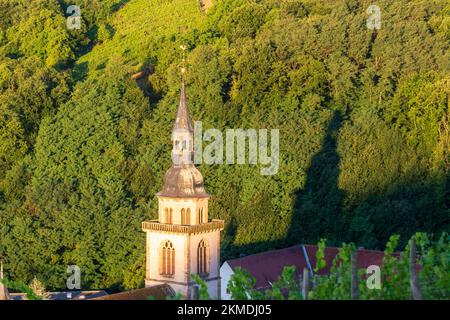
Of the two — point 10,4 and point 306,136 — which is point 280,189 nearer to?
point 306,136

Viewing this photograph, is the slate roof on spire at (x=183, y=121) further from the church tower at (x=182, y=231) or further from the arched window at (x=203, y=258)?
the arched window at (x=203, y=258)

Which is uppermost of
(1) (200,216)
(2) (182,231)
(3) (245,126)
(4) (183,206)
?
(3) (245,126)

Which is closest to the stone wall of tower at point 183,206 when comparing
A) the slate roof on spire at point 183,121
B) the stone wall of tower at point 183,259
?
the stone wall of tower at point 183,259

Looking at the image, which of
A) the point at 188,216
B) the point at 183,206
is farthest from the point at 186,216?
the point at 183,206

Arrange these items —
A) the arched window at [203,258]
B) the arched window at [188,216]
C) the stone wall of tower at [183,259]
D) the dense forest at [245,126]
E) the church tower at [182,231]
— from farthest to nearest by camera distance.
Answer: the dense forest at [245,126] < the arched window at [188,216] < the arched window at [203,258] < the church tower at [182,231] < the stone wall of tower at [183,259]

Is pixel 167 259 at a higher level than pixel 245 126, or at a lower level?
lower

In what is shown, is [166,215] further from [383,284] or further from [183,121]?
[383,284]
